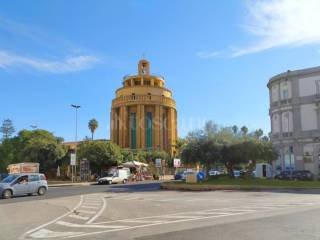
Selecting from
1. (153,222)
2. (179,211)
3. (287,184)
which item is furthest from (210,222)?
(287,184)

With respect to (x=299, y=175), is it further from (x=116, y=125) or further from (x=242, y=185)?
(x=116, y=125)

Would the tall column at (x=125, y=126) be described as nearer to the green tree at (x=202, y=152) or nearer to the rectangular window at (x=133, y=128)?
the rectangular window at (x=133, y=128)

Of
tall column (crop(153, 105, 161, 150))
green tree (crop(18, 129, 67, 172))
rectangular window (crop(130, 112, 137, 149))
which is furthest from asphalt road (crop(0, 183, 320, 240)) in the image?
rectangular window (crop(130, 112, 137, 149))

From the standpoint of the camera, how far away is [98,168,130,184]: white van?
2019 inches

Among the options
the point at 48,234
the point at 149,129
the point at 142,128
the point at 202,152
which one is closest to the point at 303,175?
the point at 202,152

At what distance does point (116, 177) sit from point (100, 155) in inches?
433

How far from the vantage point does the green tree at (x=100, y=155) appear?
63.2 metres

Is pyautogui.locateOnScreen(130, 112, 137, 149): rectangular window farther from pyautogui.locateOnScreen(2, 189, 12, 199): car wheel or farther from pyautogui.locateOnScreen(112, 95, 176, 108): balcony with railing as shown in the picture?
pyautogui.locateOnScreen(2, 189, 12, 199): car wheel

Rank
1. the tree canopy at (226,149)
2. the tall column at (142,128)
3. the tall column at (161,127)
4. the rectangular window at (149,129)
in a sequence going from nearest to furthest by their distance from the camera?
1. the tree canopy at (226,149)
2. the tall column at (142,128)
3. the tall column at (161,127)
4. the rectangular window at (149,129)

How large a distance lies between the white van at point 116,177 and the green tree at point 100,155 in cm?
792

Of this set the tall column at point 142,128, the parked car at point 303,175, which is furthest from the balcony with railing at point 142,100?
the parked car at point 303,175

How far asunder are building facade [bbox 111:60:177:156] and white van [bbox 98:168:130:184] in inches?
1676

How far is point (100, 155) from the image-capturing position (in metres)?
63.2

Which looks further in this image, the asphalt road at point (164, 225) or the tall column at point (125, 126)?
the tall column at point (125, 126)
